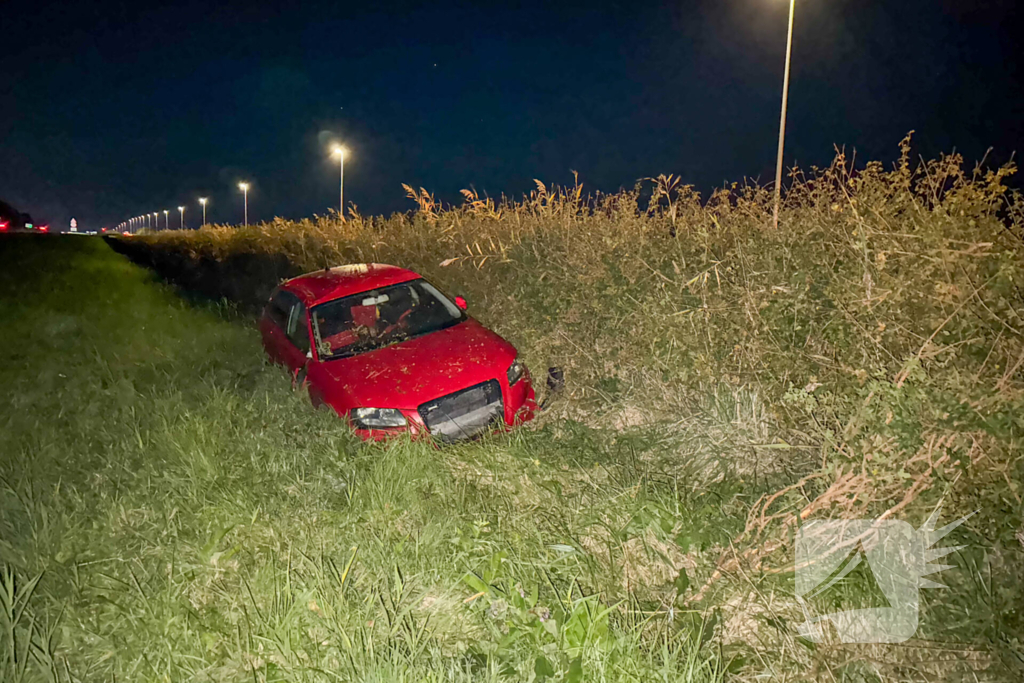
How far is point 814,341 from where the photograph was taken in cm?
390

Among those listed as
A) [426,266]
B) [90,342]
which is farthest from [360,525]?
[90,342]

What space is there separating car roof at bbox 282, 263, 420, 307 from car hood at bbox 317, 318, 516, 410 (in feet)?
3.34

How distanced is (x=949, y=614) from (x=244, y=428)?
4.69 meters

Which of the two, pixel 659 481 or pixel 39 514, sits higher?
pixel 659 481

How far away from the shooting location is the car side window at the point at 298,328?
19.7 ft

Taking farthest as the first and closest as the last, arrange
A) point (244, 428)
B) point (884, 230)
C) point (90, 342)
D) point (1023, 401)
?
point (90, 342) < point (244, 428) < point (884, 230) < point (1023, 401)

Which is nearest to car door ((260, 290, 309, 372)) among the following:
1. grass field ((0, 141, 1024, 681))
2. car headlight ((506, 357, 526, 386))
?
grass field ((0, 141, 1024, 681))

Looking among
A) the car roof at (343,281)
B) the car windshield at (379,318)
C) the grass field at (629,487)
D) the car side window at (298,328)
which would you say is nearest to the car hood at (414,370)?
the car windshield at (379,318)

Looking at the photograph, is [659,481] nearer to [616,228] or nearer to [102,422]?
[616,228]

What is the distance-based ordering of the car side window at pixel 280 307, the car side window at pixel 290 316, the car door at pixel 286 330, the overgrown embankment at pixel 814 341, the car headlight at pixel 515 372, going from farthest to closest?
the car side window at pixel 280 307, the car side window at pixel 290 316, the car door at pixel 286 330, the car headlight at pixel 515 372, the overgrown embankment at pixel 814 341

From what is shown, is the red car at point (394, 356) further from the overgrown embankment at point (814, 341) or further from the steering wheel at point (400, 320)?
the overgrown embankment at point (814, 341)

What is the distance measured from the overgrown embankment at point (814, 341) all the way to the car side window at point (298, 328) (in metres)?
2.26

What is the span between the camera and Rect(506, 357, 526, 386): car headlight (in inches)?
210

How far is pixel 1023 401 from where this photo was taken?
2.52 metres
